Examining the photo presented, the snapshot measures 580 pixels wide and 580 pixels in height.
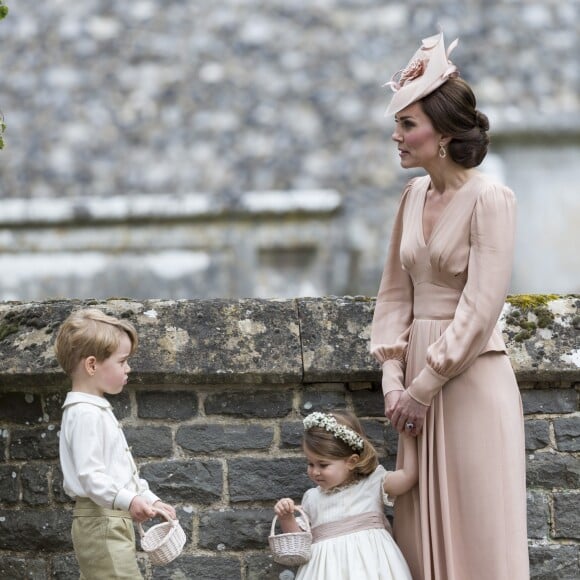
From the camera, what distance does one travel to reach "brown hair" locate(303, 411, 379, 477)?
451 centimetres

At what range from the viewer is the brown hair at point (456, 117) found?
4.24 m

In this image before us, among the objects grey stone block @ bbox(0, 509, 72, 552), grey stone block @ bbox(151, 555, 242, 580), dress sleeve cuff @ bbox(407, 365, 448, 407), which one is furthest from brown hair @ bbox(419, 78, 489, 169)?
grey stone block @ bbox(0, 509, 72, 552)

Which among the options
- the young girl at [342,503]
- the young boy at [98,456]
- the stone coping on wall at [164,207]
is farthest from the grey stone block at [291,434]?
the stone coping on wall at [164,207]

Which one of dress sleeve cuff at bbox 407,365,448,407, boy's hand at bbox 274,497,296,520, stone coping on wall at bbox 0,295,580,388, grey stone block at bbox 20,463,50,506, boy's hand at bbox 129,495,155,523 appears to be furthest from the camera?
grey stone block at bbox 20,463,50,506

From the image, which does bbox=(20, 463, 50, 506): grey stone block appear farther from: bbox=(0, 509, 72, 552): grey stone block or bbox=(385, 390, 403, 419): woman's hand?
bbox=(385, 390, 403, 419): woman's hand

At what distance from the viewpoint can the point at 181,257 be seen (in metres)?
11.7

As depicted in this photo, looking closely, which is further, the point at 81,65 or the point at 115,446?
the point at 81,65

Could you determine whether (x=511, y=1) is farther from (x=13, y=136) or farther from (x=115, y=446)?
(x=115, y=446)


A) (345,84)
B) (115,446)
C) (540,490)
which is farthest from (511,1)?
(115,446)

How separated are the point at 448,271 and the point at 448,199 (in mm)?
226

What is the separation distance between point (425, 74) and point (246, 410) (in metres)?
1.35

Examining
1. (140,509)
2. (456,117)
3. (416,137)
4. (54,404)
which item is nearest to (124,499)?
(140,509)

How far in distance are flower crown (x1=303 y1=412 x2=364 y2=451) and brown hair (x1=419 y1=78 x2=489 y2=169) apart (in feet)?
2.96

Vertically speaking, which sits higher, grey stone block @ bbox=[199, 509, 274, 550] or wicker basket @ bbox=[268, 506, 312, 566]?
grey stone block @ bbox=[199, 509, 274, 550]
